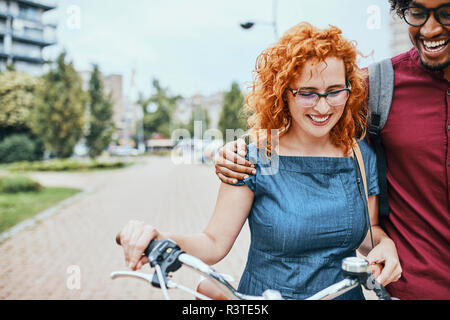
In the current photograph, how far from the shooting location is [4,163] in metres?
30.5

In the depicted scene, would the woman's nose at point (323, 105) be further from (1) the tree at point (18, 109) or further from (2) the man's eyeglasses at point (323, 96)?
(1) the tree at point (18, 109)

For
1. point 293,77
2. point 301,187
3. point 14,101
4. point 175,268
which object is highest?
point 14,101

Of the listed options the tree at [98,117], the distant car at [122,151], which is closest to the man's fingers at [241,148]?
the tree at [98,117]

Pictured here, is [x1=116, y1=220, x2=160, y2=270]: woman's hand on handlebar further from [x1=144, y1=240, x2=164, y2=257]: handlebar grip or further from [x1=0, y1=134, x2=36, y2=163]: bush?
[x1=0, y1=134, x2=36, y2=163]: bush

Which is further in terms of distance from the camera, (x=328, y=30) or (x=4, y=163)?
(x=4, y=163)

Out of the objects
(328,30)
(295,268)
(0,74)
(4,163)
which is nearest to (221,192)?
(295,268)

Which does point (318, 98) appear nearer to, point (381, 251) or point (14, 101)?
point (381, 251)

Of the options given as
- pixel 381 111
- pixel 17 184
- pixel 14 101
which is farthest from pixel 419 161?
pixel 14 101

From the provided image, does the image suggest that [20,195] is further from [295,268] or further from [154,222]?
[295,268]

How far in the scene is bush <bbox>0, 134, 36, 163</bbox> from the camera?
30297 mm

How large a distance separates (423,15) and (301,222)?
2.93 ft

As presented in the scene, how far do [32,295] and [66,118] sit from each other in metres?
21.5

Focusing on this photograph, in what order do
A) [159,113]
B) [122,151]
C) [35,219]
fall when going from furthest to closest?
[159,113], [122,151], [35,219]

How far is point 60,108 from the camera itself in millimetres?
23797
